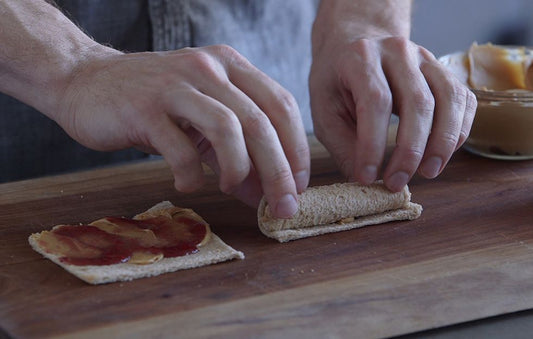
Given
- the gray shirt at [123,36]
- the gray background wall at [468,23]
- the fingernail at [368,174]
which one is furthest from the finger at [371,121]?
the gray background wall at [468,23]

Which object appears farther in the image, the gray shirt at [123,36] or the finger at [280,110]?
the gray shirt at [123,36]

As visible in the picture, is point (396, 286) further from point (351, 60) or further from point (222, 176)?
point (351, 60)

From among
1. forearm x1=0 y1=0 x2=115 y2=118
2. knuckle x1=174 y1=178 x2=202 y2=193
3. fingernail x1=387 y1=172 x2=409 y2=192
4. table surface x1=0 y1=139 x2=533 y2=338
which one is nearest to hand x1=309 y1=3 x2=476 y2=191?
fingernail x1=387 y1=172 x2=409 y2=192

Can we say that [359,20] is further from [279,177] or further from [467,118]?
[279,177]

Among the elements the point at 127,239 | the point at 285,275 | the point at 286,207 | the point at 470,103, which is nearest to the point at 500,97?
the point at 470,103

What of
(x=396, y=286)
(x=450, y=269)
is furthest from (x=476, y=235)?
(x=396, y=286)

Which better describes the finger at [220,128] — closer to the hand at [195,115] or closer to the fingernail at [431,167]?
the hand at [195,115]
